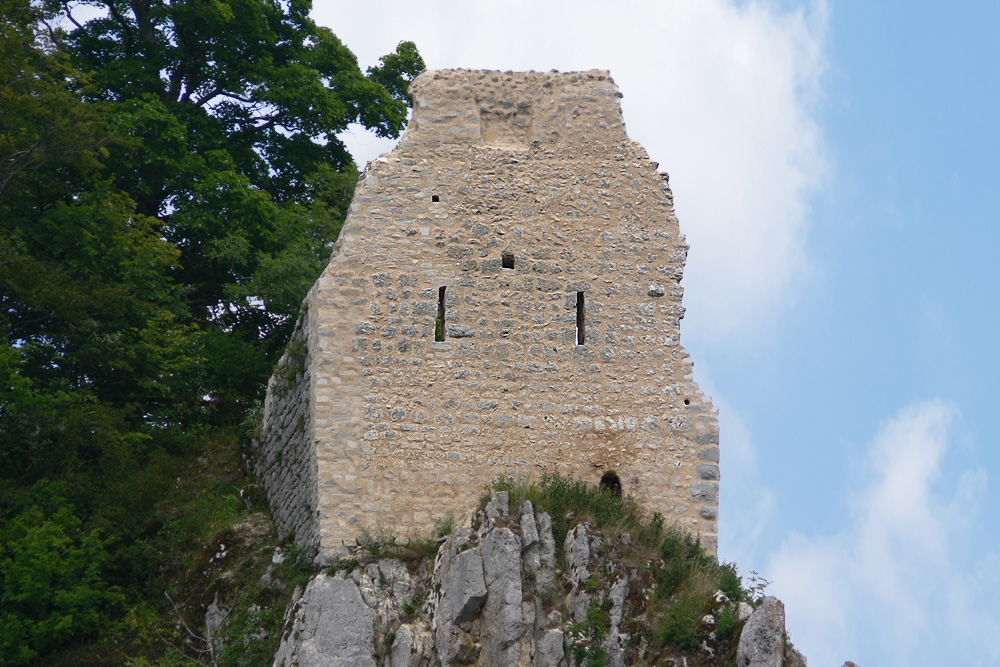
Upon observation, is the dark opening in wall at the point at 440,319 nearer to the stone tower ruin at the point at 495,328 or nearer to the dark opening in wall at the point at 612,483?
the stone tower ruin at the point at 495,328

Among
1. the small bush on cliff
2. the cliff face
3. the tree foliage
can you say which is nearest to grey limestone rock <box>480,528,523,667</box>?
the cliff face

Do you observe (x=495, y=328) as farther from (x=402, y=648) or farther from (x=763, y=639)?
(x=763, y=639)

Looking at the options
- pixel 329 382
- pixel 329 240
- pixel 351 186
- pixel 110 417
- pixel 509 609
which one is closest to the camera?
pixel 509 609

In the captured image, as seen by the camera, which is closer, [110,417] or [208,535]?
[208,535]

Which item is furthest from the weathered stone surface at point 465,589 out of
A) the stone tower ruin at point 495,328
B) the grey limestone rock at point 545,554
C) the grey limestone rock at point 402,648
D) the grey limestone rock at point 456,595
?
the stone tower ruin at point 495,328

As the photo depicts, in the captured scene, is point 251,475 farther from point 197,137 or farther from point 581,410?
point 197,137

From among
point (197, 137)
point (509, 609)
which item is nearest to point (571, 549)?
point (509, 609)

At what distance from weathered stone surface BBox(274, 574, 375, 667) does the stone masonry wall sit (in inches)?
28.6

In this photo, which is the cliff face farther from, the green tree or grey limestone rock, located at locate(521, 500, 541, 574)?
the green tree

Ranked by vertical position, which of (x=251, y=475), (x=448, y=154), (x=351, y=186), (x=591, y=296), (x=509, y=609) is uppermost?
(x=351, y=186)

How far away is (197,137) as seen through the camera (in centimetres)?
2881

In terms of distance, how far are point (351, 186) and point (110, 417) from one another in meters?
7.79

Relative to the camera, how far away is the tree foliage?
20.4 m

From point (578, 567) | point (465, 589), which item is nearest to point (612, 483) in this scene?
point (578, 567)
